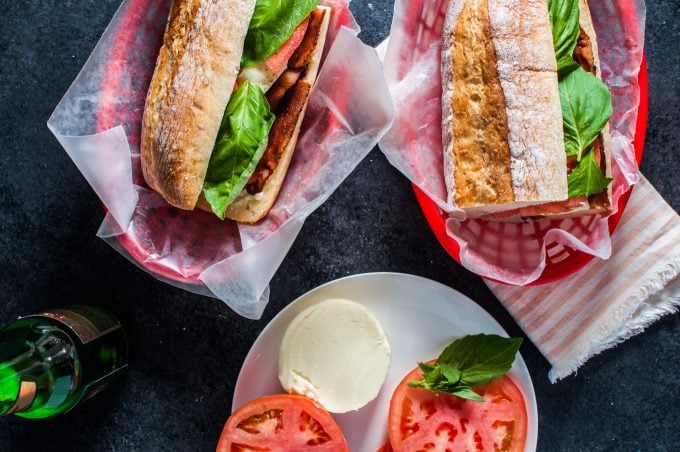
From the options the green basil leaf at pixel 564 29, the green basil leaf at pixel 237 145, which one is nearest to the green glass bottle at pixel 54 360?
the green basil leaf at pixel 237 145

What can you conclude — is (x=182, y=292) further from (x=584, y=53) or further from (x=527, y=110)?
(x=584, y=53)

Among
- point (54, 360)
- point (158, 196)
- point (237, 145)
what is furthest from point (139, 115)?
point (54, 360)

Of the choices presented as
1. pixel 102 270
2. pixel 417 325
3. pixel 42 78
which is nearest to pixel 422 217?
pixel 417 325

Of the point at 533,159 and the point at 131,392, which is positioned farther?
the point at 131,392

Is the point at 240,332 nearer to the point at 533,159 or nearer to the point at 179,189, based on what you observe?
the point at 179,189

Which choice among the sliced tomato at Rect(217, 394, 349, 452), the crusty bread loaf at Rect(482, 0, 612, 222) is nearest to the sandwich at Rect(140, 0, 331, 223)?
the sliced tomato at Rect(217, 394, 349, 452)

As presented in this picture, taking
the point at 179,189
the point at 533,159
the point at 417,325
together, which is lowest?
the point at 417,325

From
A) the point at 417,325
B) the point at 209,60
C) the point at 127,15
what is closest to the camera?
the point at 209,60
